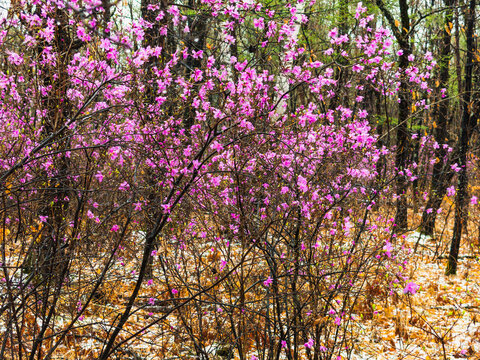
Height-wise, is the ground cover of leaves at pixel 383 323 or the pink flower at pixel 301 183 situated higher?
the pink flower at pixel 301 183

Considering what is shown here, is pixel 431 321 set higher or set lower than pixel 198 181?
lower

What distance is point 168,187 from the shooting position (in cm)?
432

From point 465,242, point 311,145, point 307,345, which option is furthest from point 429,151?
point 307,345

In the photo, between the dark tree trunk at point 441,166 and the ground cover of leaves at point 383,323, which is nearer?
the ground cover of leaves at point 383,323

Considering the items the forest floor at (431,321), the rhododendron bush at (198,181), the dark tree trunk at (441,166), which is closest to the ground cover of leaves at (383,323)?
the forest floor at (431,321)

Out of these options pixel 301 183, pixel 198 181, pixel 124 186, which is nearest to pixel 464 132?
pixel 301 183

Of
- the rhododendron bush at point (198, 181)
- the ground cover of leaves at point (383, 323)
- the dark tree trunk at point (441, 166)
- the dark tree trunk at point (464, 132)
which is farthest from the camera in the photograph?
the dark tree trunk at point (441, 166)

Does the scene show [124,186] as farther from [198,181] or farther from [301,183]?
[301,183]

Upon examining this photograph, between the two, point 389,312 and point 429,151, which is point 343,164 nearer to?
point 389,312

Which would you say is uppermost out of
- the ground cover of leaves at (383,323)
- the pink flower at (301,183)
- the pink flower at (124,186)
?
the pink flower at (124,186)

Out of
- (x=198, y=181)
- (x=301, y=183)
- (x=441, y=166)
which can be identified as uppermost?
(x=441, y=166)

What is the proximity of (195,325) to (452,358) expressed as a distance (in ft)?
9.91

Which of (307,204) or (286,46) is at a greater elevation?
(286,46)

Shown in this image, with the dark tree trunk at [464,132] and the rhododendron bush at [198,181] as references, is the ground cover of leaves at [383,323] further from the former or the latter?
the dark tree trunk at [464,132]
